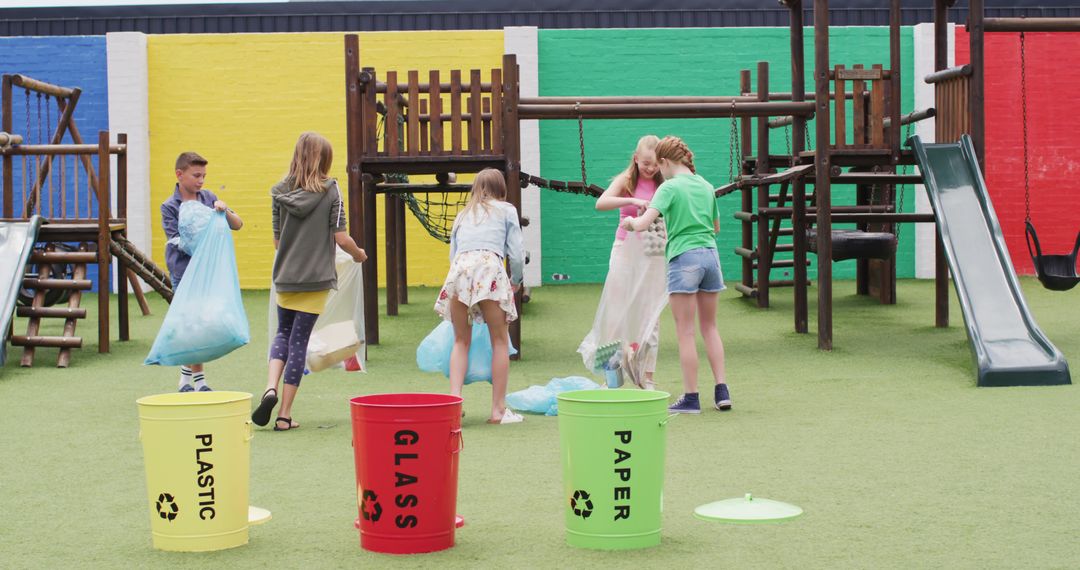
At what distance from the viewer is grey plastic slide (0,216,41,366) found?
9.29 m

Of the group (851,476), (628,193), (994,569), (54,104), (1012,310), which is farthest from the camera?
(54,104)

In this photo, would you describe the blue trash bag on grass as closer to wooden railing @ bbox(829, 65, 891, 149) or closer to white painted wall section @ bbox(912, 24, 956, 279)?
wooden railing @ bbox(829, 65, 891, 149)

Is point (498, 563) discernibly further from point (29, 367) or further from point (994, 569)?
point (29, 367)

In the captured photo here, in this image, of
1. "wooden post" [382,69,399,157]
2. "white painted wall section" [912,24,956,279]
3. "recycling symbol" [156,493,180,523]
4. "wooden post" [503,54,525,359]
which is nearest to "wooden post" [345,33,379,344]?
"wooden post" [382,69,399,157]

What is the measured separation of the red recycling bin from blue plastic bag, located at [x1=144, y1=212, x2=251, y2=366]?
3.13 metres

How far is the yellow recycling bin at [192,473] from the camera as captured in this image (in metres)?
4.03

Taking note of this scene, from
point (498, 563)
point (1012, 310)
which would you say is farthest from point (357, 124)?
point (498, 563)

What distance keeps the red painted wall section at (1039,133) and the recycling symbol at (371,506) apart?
14.0m

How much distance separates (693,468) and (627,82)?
11.7 m

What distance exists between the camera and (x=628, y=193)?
751 centimetres

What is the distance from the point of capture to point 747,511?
4.44 m

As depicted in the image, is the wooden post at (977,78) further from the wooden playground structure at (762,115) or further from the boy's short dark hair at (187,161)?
the boy's short dark hair at (187,161)

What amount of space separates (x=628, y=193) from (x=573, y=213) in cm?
909

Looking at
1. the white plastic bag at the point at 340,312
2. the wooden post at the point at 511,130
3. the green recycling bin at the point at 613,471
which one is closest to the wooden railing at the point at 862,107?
the wooden post at the point at 511,130
